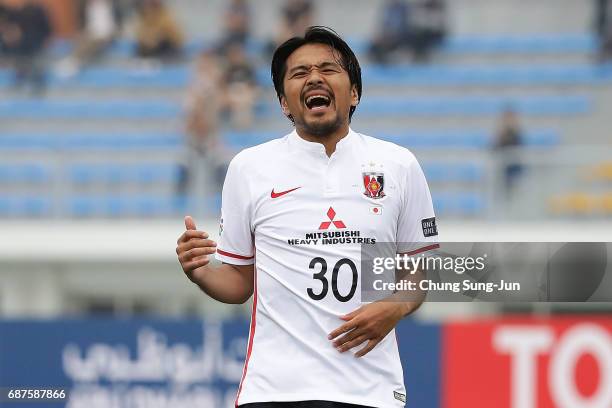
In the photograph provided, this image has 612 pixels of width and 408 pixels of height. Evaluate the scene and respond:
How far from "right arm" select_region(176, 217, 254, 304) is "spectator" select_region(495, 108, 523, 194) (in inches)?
318

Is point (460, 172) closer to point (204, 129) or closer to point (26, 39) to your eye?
point (204, 129)

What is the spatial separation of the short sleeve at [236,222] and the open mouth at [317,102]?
31cm

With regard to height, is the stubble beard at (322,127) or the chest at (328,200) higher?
the stubble beard at (322,127)

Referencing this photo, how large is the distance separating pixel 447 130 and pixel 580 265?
28.4 feet

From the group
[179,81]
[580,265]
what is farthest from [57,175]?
[580,265]

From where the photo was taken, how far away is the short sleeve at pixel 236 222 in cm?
423

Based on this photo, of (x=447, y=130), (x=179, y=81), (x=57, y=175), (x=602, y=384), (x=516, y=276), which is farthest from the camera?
(x=179, y=81)

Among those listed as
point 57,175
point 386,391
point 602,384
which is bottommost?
point 602,384

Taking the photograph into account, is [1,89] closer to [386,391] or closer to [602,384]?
[602,384]

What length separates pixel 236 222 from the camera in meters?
4.24

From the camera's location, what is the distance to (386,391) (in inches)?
161

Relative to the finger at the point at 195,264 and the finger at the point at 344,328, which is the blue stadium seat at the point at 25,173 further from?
the finger at the point at 344,328

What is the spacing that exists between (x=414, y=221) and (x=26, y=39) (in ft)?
40.5

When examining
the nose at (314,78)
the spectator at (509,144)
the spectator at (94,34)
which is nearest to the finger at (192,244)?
the nose at (314,78)
